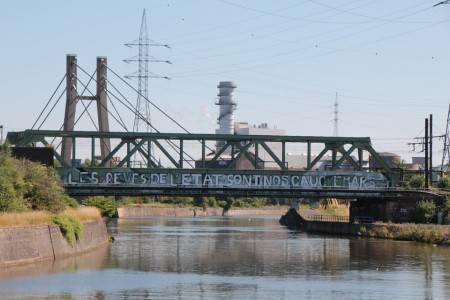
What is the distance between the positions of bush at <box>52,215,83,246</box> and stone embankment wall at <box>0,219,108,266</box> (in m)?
0.46

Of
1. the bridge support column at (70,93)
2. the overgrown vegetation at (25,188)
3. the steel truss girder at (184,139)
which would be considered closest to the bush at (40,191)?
the overgrown vegetation at (25,188)

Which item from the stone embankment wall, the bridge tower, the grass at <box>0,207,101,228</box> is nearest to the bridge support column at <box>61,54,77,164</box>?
the bridge tower

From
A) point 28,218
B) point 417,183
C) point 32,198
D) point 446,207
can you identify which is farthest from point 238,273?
point 417,183

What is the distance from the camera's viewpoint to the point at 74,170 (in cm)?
10831

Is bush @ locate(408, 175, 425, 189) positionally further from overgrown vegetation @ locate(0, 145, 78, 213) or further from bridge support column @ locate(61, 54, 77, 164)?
overgrown vegetation @ locate(0, 145, 78, 213)

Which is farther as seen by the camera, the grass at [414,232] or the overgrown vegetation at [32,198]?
the grass at [414,232]

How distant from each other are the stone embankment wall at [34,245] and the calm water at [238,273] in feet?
3.48

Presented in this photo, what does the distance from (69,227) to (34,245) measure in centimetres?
858

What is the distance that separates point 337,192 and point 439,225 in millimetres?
11857

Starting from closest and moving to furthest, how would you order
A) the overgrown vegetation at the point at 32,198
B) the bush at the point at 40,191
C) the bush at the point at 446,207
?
the overgrown vegetation at the point at 32,198, the bush at the point at 40,191, the bush at the point at 446,207

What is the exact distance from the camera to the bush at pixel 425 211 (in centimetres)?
11288

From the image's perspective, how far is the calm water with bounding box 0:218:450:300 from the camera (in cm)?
5375

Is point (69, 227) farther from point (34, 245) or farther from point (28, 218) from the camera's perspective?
point (34, 245)

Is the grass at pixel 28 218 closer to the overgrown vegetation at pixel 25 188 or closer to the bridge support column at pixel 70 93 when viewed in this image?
the overgrown vegetation at pixel 25 188
